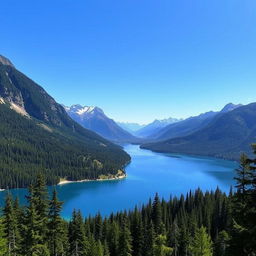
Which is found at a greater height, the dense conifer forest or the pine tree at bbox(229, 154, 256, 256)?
the pine tree at bbox(229, 154, 256, 256)

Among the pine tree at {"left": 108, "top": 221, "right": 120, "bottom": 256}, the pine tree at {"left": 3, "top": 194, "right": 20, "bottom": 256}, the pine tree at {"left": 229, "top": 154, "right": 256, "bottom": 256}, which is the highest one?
the pine tree at {"left": 229, "top": 154, "right": 256, "bottom": 256}

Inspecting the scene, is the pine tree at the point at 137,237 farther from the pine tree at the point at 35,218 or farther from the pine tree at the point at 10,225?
the pine tree at the point at 35,218

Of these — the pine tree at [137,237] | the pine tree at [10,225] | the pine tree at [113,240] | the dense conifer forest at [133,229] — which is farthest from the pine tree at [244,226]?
the pine tree at [113,240]

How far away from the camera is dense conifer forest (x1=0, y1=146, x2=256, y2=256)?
17.9 meters

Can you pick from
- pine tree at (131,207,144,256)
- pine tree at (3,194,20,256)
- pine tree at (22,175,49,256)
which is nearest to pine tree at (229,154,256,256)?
pine tree at (22,175,49,256)

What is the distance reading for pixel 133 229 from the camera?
8956cm

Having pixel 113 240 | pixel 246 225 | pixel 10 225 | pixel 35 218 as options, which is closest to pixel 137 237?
pixel 113 240

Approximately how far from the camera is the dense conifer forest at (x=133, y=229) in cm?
1791

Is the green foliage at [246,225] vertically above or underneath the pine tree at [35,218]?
above

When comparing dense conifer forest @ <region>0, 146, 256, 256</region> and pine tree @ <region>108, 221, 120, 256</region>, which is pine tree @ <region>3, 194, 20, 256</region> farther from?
pine tree @ <region>108, 221, 120, 256</region>

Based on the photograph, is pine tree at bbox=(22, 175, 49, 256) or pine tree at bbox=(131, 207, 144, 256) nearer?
pine tree at bbox=(22, 175, 49, 256)

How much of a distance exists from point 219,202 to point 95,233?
5233cm

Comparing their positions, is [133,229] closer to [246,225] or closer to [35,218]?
[35,218]

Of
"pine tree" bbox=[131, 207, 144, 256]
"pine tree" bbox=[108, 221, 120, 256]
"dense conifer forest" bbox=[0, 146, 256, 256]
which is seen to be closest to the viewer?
"dense conifer forest" bbox=[0, 146, 256, 256]
